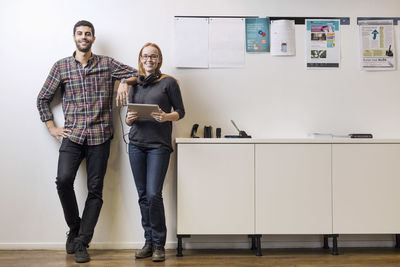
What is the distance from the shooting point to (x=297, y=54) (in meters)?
3.26

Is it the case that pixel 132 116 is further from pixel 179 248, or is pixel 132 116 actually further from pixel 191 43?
pixel 179 248

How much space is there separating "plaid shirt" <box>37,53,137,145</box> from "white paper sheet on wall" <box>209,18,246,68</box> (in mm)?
655

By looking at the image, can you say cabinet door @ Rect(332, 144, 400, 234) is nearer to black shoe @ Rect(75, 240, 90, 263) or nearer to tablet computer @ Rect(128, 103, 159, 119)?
tablet computer @ Rect(128, 103, 159, 119)

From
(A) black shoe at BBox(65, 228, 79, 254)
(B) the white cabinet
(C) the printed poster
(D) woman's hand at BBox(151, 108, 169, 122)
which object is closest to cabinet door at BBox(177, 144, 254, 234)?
(B) the white cabinet

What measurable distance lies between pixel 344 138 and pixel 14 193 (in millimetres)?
2473

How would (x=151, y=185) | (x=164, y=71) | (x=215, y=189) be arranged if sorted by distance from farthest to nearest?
(x=164, y=71)
(x=215, y=189)
(x=151, y=185)

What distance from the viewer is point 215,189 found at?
288 cm

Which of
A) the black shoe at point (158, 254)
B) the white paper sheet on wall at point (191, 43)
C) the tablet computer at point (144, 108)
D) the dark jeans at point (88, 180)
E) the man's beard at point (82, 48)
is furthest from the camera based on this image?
the white paper sheet on wall at point (191, 43)

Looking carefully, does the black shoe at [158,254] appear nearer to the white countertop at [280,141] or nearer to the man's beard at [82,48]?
the white countertop at [280,141]

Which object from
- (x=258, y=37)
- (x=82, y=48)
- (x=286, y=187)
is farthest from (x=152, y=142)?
(x=258, y=37)

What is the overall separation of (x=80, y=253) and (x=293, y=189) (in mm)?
1504

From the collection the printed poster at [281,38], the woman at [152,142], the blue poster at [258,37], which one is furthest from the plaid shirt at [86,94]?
the printed poster at [281,38]

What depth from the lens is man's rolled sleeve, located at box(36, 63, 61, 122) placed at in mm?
3010

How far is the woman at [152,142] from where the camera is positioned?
9.08 feet
